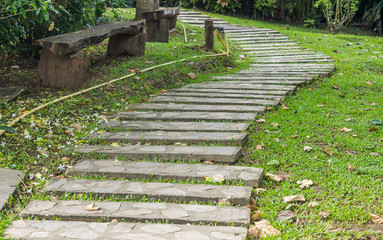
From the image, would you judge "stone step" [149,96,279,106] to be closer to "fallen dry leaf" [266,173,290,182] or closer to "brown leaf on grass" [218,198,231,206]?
"fallen dry leaf" [266,173,290,182]

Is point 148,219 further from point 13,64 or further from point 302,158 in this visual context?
point 13,64

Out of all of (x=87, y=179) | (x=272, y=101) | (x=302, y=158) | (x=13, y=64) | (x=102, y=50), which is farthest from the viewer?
(x=102, y=50)

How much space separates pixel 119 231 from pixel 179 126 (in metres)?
2.16

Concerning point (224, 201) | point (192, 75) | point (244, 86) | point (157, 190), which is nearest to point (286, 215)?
point (224, 201)

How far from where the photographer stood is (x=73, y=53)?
19.7ft

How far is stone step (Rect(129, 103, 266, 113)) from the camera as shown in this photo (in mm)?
5395

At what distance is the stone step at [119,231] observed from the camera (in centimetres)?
271

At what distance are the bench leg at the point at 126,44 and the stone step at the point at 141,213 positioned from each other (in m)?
5.00

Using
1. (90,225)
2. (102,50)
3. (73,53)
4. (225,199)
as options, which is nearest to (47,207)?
(90,225)

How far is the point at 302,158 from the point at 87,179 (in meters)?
1.94

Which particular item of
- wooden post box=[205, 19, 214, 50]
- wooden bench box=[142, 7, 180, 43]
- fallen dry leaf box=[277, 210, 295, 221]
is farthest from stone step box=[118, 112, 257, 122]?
wooden bench box=[142, 7, 180, 43]

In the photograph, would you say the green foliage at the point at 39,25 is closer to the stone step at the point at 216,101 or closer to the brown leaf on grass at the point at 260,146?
the stone step at the point at 216,101

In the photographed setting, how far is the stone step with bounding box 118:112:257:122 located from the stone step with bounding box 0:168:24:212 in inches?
70.3

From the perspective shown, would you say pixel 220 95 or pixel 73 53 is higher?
pixel 73 53
